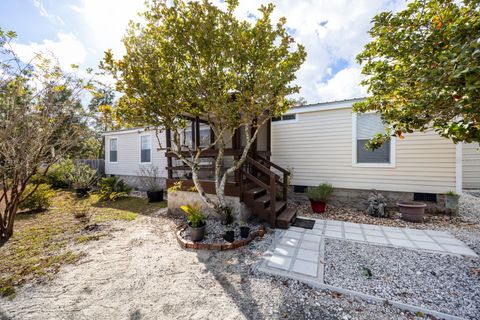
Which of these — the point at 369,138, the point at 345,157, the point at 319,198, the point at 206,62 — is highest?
the point at 206,62

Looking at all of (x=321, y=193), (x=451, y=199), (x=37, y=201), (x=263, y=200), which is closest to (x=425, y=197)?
(x=451, y=199)

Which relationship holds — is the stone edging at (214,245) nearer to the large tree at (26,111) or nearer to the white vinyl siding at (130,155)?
Answer: the large tree at (26,111)

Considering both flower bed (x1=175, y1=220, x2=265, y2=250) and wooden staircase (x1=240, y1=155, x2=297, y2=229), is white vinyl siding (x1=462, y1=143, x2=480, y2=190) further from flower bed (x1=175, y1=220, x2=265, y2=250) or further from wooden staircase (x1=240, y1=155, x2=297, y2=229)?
flower bed (x1=175, y1=220, x2=265, y2=250)

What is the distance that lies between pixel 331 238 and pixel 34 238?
6042 mm

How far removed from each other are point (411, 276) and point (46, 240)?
6.31m

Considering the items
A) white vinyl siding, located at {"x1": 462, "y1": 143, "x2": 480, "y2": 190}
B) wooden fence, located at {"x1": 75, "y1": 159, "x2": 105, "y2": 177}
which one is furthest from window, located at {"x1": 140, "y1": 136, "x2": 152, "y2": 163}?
white vinyl siding, located at {"x1": 462, "y1": 143, "x2": 480, "y2": 190}

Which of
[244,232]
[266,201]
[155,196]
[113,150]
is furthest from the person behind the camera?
[113,150]

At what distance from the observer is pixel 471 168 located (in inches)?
286

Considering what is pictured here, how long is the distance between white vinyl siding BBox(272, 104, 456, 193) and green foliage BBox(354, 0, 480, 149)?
2.21m

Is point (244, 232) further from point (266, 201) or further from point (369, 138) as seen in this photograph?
point (369, 138)

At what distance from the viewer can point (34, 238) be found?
398 cm

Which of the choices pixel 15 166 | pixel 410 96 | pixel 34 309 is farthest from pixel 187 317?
pixel 410 96

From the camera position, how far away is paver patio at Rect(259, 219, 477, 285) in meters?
2.71

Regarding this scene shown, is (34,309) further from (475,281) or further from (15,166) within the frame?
(475,281)
